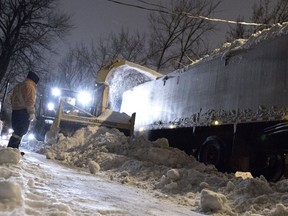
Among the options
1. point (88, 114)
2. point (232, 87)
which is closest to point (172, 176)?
point (232, 87)

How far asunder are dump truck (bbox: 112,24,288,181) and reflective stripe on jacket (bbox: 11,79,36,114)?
5.13 m

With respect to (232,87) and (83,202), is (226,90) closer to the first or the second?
(232,87)

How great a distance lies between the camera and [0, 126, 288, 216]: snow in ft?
12.9

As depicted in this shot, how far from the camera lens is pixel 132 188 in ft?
23.5

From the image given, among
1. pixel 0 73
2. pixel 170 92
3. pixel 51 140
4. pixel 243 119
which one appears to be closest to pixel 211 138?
pixel 243 119

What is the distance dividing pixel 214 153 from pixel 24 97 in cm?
550

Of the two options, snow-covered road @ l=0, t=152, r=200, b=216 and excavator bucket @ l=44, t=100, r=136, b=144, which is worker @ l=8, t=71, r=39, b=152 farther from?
excavator bucket @ l=44, t=100, r=136, b=144

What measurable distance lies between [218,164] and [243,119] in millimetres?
1589

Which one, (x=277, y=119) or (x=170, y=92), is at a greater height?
(x=170, y=92)

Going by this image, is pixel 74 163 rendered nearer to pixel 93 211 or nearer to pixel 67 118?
pixel 67 118

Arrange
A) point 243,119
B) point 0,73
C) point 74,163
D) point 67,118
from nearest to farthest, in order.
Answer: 1. point 243,119
2. point 74,163
3. point 67,118
4. point 0,73

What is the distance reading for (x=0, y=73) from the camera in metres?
24.2

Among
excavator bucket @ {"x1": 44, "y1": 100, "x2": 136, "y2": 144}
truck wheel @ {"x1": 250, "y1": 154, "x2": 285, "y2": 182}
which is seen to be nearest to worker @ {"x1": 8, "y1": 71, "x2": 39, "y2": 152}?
truck wheel @ {"x1": 250, "y1": 154, "x2": 285, "y2": 182}

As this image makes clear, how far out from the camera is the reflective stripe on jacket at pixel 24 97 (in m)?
8.25
